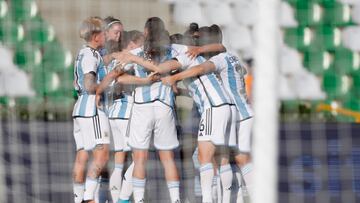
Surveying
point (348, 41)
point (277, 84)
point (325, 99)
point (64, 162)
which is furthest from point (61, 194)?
point (277, 84)

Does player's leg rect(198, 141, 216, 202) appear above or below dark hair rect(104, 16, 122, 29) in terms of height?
below

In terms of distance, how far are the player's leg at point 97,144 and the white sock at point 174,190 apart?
351 mm

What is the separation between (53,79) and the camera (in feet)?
18.1

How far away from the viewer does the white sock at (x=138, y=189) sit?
5.12m

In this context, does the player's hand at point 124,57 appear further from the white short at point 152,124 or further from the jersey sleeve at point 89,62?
the white short at point 152,124

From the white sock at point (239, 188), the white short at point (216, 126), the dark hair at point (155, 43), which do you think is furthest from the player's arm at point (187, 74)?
the white sock at point (239, 188)

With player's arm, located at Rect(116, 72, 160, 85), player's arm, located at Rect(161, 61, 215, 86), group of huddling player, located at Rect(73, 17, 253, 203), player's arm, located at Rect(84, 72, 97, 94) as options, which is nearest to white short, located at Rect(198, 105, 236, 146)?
group of huddling player, located at Rect(73, 17, 253, 203)

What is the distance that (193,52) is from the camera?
198 inches

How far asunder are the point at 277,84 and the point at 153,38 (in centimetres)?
206

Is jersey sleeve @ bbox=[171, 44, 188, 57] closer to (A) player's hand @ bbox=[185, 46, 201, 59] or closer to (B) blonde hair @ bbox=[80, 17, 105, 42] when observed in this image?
(A) player's hand @ bbox=[185, 46, 201, 59]

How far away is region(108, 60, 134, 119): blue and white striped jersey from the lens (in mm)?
5145

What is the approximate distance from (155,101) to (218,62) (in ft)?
1.17

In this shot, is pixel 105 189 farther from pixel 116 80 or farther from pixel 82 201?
pixel 116 80

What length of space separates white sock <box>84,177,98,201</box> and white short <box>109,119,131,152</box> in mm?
202
